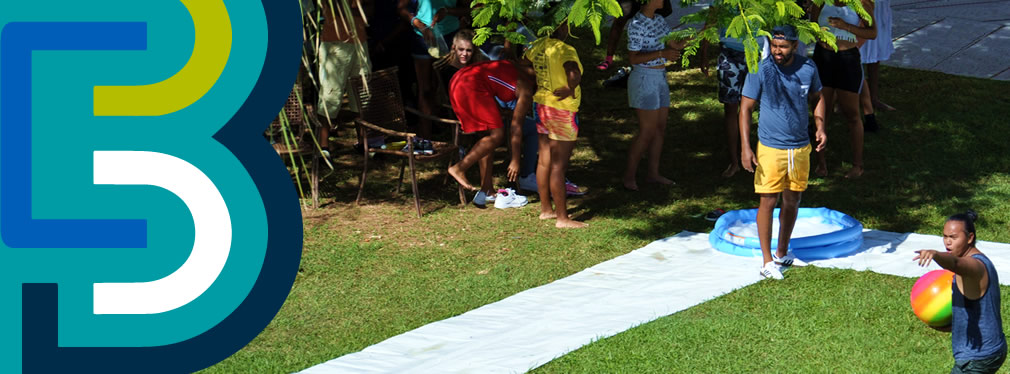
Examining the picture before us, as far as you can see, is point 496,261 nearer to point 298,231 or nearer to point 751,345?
point 751,345

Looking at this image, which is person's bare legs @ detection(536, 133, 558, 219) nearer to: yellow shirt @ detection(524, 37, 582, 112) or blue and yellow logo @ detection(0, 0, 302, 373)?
yellow shirt @ detection(524, 37, 582, 112)

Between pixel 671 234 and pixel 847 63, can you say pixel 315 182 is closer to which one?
pixel 671 234

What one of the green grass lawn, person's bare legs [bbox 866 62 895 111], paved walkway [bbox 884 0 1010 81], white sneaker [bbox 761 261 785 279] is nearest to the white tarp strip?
white sneaker [bbox 761 261 785 279]

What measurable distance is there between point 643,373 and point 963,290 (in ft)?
5.52

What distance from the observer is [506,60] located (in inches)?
372

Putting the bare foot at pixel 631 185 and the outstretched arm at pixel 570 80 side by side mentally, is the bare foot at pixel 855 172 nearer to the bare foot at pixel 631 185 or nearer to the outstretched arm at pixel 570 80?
the bare foot at pixel 631 185

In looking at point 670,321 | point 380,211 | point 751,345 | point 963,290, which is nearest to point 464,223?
point 380,211

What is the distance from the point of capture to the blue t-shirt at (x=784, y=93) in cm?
746

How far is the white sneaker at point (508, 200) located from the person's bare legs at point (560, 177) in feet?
2.10

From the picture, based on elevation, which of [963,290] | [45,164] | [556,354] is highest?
[45,164]

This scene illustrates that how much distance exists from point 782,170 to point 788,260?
2.31 ft

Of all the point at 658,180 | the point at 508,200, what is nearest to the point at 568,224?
the point at 508,200

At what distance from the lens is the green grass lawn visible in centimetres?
644

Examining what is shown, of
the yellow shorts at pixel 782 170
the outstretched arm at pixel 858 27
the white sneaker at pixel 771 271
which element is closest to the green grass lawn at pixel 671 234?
the white sneaker at pixel 771 271
